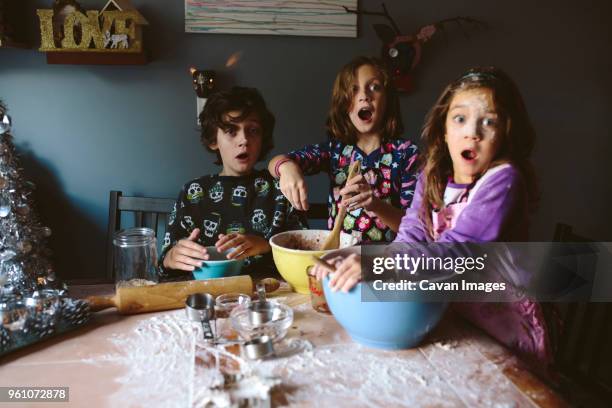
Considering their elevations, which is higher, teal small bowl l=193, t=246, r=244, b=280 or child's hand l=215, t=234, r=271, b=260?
child's hand l=215, t=234, r=271, b=260

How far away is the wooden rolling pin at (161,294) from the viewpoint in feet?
2.93

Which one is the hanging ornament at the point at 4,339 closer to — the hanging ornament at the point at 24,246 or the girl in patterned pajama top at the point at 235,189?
the hanging ornament at the point at 24,246

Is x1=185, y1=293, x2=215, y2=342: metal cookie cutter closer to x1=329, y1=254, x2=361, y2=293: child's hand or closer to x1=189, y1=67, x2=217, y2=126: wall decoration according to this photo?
x1=329, y1=254, x2=361, y2=293: child's hand

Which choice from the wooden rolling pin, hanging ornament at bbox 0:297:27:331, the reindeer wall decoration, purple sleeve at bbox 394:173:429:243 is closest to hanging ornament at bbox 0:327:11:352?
hanging ornament at bbox 0:297:27:331

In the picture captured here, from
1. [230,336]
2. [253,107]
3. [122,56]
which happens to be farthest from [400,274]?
[122,56]

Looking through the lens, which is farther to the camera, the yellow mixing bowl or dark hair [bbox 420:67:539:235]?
the yellow mixing bowl

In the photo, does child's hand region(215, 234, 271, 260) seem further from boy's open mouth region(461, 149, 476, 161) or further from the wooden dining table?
boy's open mouth region(461, 149, 476, 161)

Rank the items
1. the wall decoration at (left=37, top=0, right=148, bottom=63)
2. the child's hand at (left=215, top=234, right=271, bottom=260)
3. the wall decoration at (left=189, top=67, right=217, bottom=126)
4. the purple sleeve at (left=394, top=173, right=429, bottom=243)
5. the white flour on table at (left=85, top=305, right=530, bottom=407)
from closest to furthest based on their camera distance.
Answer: the white flour on table at (left=85, top=305, right=530, bottom=407) < the purple sleeve at (left=394, top=173, right=429, bottom=243) < the child's hand at (left=215, top=234, right=271, bottom=260) < the wall decoration at (left=37, top=0, right=148, bottom=63) < the wall decoration at (left=189, top=67, right=217, bottom=126)

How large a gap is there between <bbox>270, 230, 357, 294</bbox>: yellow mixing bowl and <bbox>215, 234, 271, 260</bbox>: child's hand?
115 mm

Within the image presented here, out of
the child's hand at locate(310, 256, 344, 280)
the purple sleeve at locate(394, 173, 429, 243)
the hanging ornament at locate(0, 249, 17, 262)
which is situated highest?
the purple sleeve at locate(394, 173, 429, 243)

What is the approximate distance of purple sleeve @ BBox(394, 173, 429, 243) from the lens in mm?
957

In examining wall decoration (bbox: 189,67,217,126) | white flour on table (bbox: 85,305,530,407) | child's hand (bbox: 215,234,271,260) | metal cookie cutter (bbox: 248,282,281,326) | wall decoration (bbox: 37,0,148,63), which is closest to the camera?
white flour on table (bbox: 85,305,530,407)

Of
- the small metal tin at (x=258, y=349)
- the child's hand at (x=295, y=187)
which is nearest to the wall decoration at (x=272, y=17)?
the child's hand at (x=295, y=187)

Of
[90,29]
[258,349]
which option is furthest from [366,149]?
[90,29]
